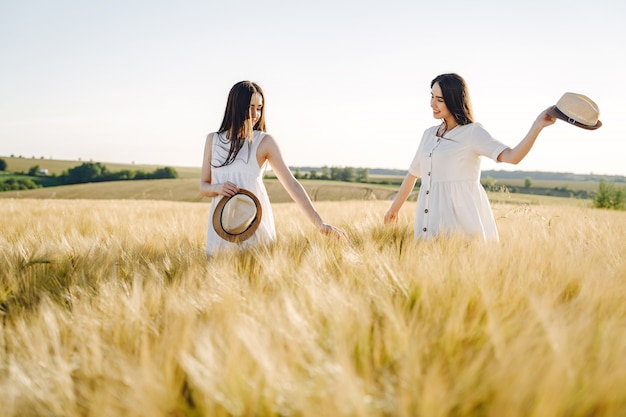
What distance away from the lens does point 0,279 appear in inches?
63.1

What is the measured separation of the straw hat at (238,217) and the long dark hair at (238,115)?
1.55ft

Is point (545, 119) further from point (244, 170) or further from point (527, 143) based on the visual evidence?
point (244, 170)

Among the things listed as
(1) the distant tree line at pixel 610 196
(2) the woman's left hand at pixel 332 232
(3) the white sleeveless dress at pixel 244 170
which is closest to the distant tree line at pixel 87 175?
(1) the distant tree line at pixel 610 196

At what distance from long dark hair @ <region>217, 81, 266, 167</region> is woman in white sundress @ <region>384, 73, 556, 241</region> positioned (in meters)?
1.12

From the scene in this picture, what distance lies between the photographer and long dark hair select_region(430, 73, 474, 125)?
2865 mm

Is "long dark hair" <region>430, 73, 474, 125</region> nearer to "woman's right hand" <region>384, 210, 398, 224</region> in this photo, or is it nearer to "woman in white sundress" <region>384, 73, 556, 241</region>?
"woman in white sundress" <region>384, 73, 556, 241</region>

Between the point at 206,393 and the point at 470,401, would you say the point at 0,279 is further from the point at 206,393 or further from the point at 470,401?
the point at 470,401

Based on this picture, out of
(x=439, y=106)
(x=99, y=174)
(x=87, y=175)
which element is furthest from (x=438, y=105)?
(x=87, y=175)

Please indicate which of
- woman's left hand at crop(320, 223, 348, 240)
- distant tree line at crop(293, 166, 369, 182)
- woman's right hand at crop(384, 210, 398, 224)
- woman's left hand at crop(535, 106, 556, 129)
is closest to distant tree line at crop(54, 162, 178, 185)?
distant tree line at crop(293, 166, 369, 182)

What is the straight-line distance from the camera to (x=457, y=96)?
289 centimetres

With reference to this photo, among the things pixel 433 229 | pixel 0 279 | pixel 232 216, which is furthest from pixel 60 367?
pixel 433 229

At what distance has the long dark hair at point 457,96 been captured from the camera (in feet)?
9.40

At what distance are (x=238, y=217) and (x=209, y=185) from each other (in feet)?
1.58

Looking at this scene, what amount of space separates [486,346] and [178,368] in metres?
0.61
